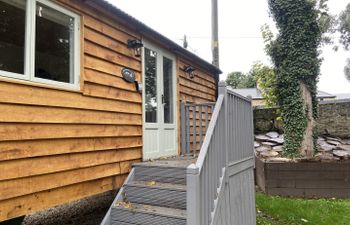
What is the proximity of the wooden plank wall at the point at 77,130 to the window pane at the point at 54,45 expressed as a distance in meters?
0.16

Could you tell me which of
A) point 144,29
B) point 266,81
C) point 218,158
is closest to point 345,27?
point 266,81

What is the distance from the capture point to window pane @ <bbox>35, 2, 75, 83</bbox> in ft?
10.3

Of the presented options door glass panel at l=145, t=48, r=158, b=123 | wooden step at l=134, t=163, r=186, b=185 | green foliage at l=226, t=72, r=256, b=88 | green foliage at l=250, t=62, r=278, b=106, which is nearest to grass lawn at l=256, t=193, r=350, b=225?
wooden step at l=134, t=163, r=186, b=185

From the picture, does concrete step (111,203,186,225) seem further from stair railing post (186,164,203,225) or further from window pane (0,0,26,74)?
window pane (0,0,26,74)

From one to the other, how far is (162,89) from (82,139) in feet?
7.40

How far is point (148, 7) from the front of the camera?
20.3m

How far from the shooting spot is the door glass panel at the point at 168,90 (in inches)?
221

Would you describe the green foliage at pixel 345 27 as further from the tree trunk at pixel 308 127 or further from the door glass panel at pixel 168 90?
the door glass panel at pixel 168 90

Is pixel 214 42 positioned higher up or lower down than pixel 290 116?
higher up

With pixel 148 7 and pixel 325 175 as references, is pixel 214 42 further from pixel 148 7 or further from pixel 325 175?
pixel 148 7

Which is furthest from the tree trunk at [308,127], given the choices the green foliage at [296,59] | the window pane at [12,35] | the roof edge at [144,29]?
the window pane at [12,35]

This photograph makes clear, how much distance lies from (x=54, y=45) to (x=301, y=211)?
4.96 metres

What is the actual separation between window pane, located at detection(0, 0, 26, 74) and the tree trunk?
6.69 meters

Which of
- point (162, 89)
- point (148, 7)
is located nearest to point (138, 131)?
point (162, 89)
